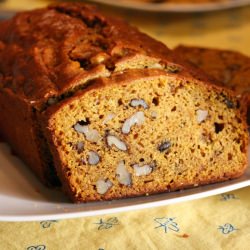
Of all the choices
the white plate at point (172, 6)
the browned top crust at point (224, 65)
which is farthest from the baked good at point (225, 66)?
the white plate at point (172, 6)

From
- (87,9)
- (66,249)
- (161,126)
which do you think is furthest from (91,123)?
(87,9)

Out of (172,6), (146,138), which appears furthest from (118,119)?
(172,6)

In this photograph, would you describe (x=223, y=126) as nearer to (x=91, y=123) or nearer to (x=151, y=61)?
(x=151, y=61)

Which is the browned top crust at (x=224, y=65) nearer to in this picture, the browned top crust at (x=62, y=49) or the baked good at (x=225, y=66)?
the baked good at (x=225, y=66)

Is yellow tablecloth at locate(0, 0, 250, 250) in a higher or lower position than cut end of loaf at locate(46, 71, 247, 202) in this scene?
lower

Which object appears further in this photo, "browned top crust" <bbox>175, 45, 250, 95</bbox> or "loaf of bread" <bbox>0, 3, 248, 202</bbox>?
"browned top crust" <bbox>175, 45, 250, 95</bbox>

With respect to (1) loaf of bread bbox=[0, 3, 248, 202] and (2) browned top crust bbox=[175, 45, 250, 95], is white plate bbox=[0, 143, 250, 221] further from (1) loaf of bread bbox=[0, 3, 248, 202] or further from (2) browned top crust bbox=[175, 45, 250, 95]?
(2) browned top crust bbox=[175, 45, 250, 95]

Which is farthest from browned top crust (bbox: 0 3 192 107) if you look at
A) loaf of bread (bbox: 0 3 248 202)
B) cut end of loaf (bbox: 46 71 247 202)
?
cut end of loaf (bbox: 46 71 247 202)
